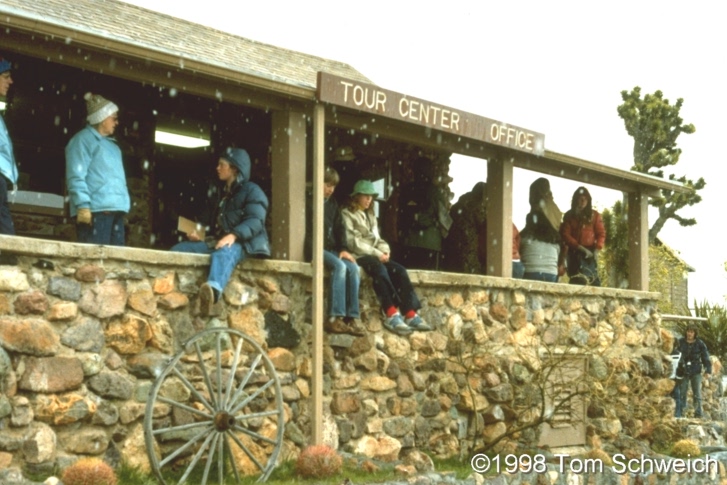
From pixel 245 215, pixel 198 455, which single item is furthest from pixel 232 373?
pixel 245 215

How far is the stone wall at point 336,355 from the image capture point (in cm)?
781

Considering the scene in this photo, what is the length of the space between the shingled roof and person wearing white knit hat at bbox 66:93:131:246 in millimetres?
981

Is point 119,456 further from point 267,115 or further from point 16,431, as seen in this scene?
point 267,115

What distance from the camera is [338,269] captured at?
9883 mm

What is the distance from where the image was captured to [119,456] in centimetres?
820

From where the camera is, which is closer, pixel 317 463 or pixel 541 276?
pixel 317 463

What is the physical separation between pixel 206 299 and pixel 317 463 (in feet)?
5.25

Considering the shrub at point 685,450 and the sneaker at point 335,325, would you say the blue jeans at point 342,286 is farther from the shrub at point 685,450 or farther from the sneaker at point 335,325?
the shrub at point 685,450

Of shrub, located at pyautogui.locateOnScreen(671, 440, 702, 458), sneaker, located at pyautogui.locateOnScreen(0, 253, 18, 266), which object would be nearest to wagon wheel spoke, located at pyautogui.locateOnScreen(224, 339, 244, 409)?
sneaker, located at pyautogui.locateOnScreen(0, 253, 18, 266)

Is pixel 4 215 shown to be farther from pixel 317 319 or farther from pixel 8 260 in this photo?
pixel 317 319

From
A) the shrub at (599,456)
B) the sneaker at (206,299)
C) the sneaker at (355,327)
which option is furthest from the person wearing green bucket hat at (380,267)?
the shrub at (599,456)

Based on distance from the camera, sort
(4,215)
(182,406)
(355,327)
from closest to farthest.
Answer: (4,215)
(182,406)
(355,327)

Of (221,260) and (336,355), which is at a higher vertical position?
(221,260)
